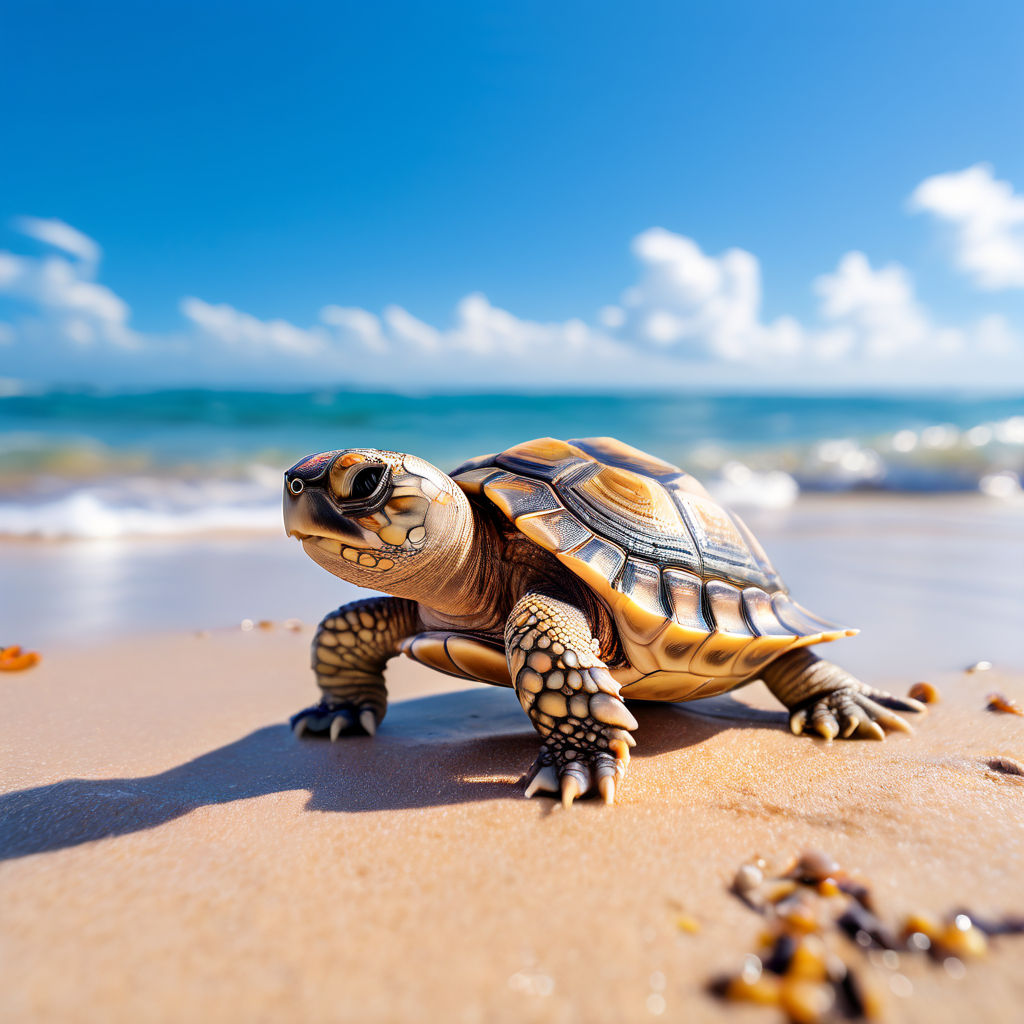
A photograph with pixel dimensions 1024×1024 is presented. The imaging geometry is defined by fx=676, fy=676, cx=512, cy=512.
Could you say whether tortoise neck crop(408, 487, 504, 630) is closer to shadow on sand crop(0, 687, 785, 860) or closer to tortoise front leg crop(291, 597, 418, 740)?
tortoise front leg crop(291, 597, 418, 740)

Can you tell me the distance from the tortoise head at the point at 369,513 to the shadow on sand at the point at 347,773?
574 millimetres

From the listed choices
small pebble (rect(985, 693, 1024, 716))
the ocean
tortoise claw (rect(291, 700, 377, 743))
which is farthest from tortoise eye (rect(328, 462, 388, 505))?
the ocean

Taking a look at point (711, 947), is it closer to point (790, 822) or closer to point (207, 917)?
point (790, 822)

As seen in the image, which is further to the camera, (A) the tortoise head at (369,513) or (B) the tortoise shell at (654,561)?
(B) the tortoise shell at (654,561)

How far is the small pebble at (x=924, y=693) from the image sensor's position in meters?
2.67

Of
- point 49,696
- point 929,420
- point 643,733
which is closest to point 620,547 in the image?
point 643,733

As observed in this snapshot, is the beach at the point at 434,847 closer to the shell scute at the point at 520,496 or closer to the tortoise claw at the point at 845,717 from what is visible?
the tortoise claw at the point at 845,717

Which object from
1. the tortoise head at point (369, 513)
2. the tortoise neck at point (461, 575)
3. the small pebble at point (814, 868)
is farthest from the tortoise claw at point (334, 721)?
the small pebble at point (814, 868)

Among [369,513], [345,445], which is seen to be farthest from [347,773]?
[345,445]

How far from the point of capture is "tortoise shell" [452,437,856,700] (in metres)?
2.01

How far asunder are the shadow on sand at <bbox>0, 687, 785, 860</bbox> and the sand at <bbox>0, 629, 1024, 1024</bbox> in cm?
1

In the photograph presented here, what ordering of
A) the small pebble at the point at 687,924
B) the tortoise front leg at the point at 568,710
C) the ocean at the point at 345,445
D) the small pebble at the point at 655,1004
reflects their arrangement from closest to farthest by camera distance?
the small pebble at the point at 655,1004, the small pebble at the point at 687,924, the tortoise front leg at the point at 568,710, the ocean at the point at 345,445

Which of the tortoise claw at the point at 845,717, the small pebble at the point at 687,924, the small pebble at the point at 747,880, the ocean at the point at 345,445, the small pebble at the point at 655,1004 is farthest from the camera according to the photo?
the ocean at the point at 345,445

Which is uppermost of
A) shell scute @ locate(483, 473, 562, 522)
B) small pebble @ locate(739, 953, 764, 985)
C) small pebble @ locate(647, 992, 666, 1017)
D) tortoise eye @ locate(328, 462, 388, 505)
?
tortoise eye @ locate(328, 462, 388, 505)
